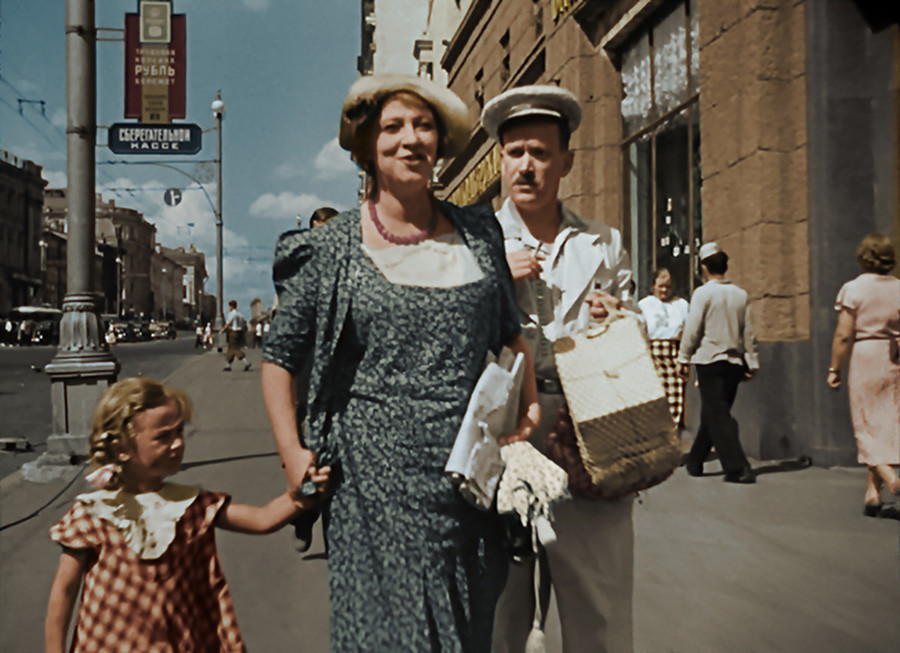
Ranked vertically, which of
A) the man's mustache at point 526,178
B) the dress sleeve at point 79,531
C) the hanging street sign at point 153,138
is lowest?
the dress sleeve at point 79,531

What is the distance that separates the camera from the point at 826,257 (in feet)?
27.7

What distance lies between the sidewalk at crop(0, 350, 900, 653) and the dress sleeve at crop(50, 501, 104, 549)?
202 centimetres

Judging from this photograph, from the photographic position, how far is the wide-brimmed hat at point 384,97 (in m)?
2.33

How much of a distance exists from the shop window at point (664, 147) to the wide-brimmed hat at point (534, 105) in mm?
8537

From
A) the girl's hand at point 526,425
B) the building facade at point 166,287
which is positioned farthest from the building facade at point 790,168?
the building facade at point 166,287

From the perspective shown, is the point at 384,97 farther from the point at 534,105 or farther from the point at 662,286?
the point at 662,286

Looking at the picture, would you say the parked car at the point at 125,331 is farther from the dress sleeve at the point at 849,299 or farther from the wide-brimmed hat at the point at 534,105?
the wide-brimmed hat at the point at 534,105

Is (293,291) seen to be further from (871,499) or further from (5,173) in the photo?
(5,173)

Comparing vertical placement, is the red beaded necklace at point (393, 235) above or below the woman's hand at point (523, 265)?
above

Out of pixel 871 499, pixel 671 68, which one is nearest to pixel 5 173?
pixel 671 68

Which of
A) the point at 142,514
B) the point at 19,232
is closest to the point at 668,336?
the point at 142,514

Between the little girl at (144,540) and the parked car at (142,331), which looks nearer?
the little girl at (144,540)

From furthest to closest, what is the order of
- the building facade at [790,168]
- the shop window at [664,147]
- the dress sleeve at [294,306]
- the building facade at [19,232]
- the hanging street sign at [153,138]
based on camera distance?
the building facade at [19,232] < the shop window at [664,147] < the hanging street sign at [153,138] < the building facade at [790,168] < the dress sleeve at [294,306]

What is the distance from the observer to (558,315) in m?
2.87
